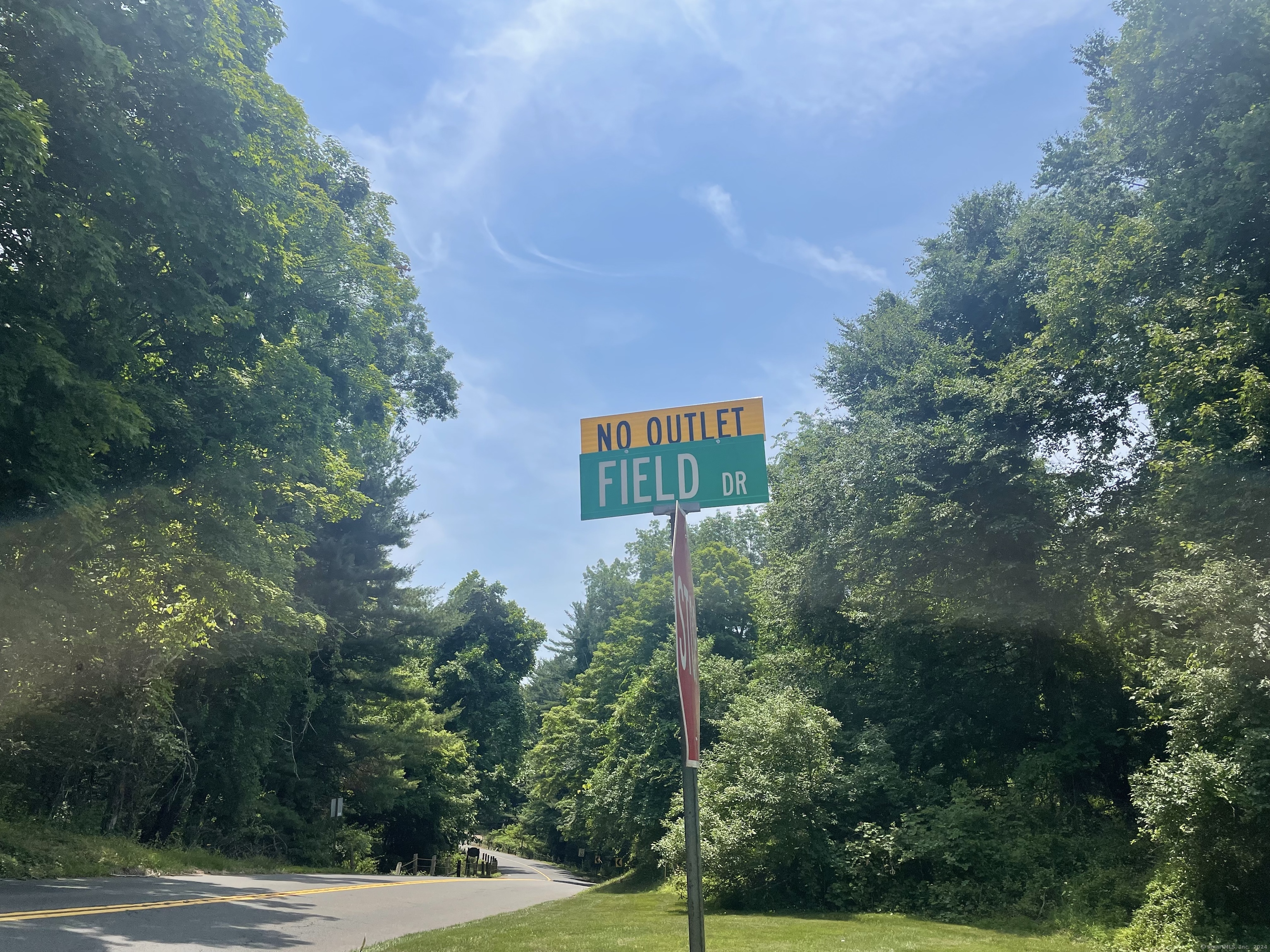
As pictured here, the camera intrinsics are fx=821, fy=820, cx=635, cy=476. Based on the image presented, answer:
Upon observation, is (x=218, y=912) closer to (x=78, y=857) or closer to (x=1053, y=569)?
(x=78, y=857)

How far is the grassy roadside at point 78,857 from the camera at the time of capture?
15898 mm

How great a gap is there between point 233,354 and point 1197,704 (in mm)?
17100

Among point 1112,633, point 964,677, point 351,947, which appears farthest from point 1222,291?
point 351,947

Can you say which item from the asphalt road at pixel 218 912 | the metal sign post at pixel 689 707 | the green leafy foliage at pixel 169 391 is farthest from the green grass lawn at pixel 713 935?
the green leafy foliage at pixel 169 391

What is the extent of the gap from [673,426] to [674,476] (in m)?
0.30

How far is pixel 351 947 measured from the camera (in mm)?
9906

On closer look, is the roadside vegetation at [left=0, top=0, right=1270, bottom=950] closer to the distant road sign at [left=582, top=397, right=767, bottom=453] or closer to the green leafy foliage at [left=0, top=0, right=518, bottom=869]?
the green leafy foliage at [left=0, top=0, right=518, bottom=869]

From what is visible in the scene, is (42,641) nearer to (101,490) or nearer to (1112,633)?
(101,490)

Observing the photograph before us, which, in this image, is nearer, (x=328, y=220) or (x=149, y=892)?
(x=149, y=892)

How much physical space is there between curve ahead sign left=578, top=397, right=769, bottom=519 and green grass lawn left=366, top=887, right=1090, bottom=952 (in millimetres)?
7150

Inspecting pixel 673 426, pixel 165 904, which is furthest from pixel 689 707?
pixel 165 904

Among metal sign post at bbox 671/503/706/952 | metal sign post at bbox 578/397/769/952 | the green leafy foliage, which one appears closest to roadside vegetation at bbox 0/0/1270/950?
the green leafy foliage

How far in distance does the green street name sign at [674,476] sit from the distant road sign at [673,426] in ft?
0.09

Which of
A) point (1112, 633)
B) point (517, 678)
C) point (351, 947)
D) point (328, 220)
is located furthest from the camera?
point (517, 678)
